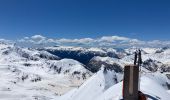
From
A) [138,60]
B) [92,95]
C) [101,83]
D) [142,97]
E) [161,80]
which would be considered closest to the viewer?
[142,97]

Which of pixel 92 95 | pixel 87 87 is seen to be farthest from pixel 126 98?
pixel 87 87

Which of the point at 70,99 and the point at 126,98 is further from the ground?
the point at 126,98

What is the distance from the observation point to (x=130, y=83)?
1917 cm

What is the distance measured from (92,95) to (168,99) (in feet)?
162

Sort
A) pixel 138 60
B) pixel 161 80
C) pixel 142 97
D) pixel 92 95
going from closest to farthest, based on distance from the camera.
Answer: pixel 142 97, pixel 138 60, pixel 161 80, pixel 92 95

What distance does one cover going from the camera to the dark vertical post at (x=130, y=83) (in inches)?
745

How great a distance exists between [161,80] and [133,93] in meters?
80.0

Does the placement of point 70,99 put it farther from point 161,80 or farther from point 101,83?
point 161,80

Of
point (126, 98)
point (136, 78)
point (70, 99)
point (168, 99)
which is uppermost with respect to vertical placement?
point (136, 78)

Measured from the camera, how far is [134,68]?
1947 centimetres

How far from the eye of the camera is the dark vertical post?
18922 mm

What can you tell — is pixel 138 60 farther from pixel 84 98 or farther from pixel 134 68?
pixel 84 98

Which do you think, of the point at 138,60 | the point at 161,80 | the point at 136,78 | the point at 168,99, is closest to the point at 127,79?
the point at 136,78

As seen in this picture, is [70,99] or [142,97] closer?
[142,97]
